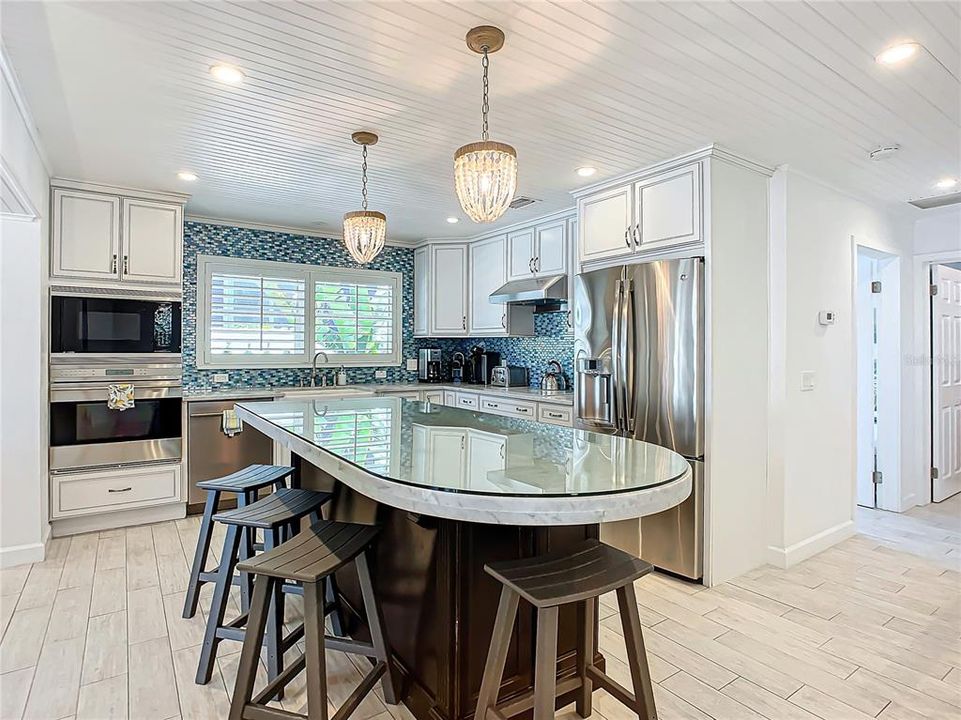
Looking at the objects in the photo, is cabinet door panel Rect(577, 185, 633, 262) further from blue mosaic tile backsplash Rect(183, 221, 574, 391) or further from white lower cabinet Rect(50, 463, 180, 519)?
white lower cabinet Rect(50, 463, 180, 519)

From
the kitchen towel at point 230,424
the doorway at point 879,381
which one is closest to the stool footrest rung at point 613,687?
the kitchen towel at point 230,424

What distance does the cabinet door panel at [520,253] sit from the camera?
4.79 metres

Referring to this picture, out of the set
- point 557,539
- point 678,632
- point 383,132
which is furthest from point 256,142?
point 678,632

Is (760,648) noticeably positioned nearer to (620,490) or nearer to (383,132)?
(620,490)

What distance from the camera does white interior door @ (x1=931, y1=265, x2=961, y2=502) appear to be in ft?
15.1

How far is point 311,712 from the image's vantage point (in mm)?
1544

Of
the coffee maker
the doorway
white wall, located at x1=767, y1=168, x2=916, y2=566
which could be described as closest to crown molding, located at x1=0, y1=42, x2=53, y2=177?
the coffee maker

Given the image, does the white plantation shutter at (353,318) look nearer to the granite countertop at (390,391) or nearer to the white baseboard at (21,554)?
the granite countertop at (390,391)

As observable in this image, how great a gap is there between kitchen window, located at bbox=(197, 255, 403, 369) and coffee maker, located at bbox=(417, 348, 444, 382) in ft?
0.85

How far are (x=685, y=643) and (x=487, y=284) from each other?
362 cm

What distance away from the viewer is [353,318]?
18.2 feet

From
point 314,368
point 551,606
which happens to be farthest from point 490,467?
point 314,368

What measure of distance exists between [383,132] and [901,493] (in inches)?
191

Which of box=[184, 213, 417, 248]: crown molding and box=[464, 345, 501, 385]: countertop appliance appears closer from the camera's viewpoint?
box=[184, 213, 417, 248]: crown molding
